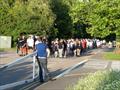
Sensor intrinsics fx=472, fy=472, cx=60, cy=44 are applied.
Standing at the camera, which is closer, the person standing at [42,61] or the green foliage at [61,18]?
the person standing at [42,61]

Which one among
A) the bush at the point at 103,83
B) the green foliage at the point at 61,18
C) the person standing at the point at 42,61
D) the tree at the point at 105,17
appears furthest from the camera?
the green foliage at the point at 61,18

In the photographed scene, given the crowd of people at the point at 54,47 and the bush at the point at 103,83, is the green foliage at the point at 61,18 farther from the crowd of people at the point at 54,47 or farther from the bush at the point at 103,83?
the bush at the point at 103,83

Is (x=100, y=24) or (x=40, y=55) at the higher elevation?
(x=100, y=24)

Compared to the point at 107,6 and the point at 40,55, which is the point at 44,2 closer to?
the point at 107,6

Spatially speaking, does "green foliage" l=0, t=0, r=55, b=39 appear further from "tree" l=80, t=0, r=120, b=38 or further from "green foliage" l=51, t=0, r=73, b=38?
"tree" l=80, t=0, r=120, b=38

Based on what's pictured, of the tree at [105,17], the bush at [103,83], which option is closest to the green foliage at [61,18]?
the tree at [105,17]

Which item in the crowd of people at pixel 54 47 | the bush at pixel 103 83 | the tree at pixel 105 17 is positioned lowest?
the bush at pixel 103 83

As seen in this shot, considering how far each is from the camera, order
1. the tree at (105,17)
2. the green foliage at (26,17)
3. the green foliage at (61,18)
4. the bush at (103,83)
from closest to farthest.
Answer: the bush at (103,83), the tree at (105,17), the green foliage at (26,17), the green foliage at (61,18)

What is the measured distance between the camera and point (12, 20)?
2031 inches

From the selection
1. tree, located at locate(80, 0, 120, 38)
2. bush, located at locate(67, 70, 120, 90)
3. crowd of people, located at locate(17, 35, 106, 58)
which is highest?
tree, located at locate(80, 0, 120, 38)

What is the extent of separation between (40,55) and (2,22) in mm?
34883

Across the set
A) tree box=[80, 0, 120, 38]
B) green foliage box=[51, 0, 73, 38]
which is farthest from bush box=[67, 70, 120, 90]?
green foliage box=[51, 0, 73, 38]

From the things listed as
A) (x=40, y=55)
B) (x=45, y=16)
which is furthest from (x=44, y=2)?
(x=40, y=55)

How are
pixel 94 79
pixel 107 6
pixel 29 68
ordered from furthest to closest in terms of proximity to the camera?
pixel 107 6 < pixel 29 68 < pixel 94 79
